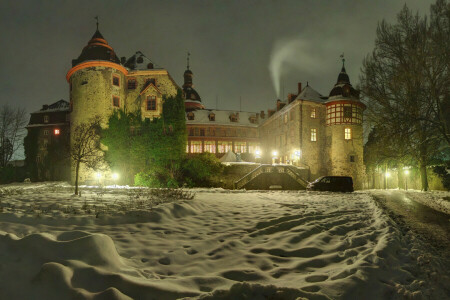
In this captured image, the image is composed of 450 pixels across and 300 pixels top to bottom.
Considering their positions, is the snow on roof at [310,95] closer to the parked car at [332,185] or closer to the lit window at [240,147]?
the lit window at [240,147]

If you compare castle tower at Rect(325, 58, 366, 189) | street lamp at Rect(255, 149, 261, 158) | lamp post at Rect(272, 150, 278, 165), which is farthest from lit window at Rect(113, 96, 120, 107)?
castle tower at Rect(325, 58, 366, 189)

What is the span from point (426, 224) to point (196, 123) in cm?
4256

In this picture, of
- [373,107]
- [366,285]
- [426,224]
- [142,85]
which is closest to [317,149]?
[373,107]

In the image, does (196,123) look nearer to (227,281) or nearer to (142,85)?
(142,85)

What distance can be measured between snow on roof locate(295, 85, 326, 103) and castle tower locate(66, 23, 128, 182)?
25400mm

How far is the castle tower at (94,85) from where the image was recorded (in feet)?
99.6

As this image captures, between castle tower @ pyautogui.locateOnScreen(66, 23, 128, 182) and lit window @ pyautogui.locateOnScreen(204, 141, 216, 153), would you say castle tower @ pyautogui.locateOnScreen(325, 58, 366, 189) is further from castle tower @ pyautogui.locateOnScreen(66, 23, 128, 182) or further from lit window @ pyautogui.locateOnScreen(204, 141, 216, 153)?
castle tower @ pyautogui.locateOnScreen(66, 23, 128, 182)

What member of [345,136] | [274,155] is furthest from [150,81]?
[345,136]

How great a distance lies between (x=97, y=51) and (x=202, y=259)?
34.7 meters

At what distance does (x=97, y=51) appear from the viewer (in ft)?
103

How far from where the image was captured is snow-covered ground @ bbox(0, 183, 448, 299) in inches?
115

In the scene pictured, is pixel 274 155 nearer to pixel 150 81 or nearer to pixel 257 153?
pixel 257 153

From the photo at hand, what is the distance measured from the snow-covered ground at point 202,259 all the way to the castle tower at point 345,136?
1147 inches

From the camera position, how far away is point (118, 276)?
10.2ft
